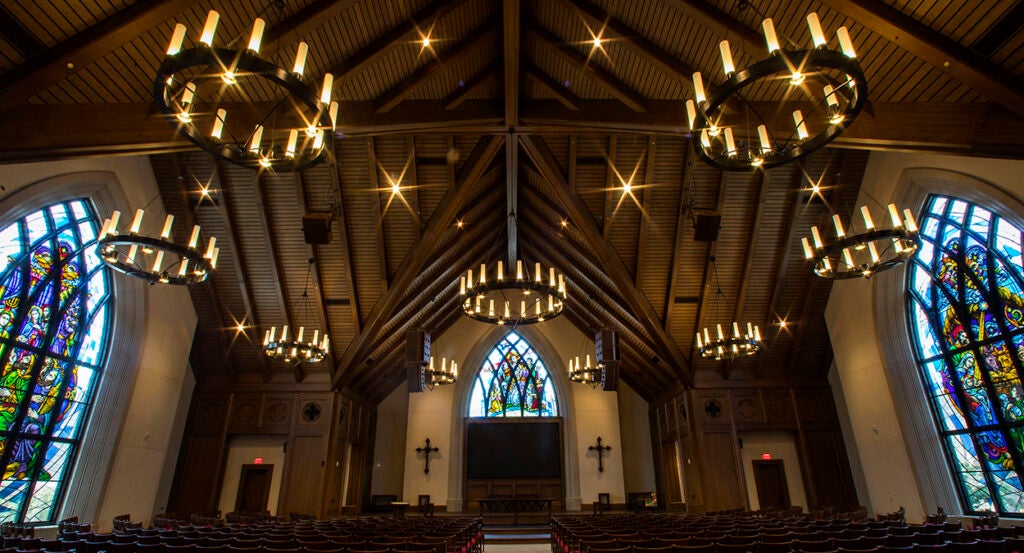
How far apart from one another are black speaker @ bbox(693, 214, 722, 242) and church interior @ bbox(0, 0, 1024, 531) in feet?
0.28

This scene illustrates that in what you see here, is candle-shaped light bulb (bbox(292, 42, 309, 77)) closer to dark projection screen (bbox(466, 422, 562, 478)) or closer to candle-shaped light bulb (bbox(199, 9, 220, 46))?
candle-shaped light bulb (bbox(199, 9, 220, 46))

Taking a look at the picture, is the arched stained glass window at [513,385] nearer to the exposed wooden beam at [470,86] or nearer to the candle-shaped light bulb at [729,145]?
the exposed wooden beam at [470,86]

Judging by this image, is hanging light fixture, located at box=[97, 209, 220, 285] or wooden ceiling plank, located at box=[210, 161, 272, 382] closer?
hanging light fixture, located at box=[97, 209, 220, 285]

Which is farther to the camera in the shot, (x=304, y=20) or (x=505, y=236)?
(x=505, y=236)

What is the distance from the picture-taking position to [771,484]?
13664 mm

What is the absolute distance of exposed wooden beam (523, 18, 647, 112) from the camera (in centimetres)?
829

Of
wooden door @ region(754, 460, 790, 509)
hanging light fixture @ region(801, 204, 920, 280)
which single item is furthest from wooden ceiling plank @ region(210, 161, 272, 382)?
wooden door @ region(754, 460, 790, 509)

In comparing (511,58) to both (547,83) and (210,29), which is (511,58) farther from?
(210,29)

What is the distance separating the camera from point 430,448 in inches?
677

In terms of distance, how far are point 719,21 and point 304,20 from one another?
5.56 m

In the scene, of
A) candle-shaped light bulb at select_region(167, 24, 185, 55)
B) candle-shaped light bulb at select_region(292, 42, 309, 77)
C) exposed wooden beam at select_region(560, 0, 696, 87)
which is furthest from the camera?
exposed wooden beam at select_region(560, 0, 696, 87)

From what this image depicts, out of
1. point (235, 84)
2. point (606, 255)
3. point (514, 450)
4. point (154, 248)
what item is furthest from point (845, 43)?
point (514, 450)

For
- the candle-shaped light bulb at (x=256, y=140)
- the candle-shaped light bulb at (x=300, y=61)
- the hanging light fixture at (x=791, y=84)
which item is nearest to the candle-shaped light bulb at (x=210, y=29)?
the candle-shaped light bulb at (x=300, y=61)

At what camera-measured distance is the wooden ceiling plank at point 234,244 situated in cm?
952
